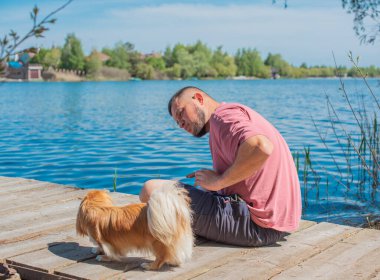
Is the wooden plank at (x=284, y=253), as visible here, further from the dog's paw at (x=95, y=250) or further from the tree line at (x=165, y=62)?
the tree line at (x=165, y=62)

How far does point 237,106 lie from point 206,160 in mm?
9320

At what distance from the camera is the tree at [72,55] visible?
106 m

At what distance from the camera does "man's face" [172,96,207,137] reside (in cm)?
353

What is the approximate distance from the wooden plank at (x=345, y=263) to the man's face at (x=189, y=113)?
110cm

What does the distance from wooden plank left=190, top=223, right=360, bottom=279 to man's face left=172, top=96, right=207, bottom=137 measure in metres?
0.91

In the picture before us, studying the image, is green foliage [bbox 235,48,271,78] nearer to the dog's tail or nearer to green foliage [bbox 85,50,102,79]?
green foliage [bbox 85,50,102,79]

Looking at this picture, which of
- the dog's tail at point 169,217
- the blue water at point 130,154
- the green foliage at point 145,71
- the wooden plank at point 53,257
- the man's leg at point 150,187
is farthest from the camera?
the green foliage at point 145,71

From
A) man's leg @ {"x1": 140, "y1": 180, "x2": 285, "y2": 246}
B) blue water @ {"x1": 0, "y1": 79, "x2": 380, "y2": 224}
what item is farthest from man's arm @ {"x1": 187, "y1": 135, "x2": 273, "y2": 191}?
blue water @ {"x1": 0, "y1": 79, "x2": 380, "y2": 224}

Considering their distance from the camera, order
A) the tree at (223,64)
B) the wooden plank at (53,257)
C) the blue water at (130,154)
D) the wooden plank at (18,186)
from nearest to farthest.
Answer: the wooden plank at (53,257)
the wooden plank at (18,186)
the blue water at (130,154)
the tree at (223,64)

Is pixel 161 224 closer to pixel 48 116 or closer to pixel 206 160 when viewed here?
pixel 206 160

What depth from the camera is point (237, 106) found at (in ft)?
11.1

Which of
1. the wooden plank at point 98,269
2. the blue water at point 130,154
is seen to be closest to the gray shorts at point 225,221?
the wooden plank at point 98,269

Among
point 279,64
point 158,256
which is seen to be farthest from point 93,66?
point 158,256

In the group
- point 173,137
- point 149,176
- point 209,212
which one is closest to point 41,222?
point 209,212
